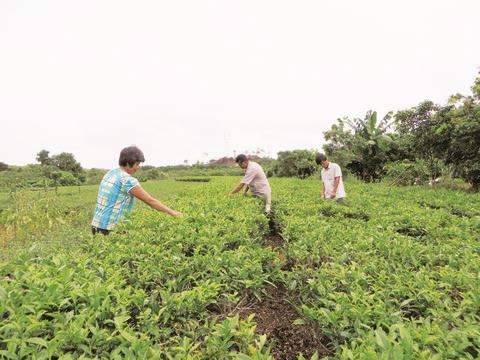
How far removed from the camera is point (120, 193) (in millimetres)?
3510

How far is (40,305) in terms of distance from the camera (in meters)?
1.42

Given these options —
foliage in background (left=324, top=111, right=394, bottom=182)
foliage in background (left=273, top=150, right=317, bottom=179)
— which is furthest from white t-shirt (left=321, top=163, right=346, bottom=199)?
foliage in background (left=273, top=150, right=317, bottom=179)

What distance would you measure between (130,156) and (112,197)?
1.85 ft

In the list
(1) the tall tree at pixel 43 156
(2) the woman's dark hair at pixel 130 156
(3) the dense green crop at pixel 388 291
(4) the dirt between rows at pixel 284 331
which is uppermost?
(1) the tall tree at pixel 43 156

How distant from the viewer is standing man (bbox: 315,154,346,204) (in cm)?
641

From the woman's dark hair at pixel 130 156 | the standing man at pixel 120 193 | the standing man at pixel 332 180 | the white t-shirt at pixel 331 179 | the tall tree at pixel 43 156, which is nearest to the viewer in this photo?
the standing man at pixel 120 193

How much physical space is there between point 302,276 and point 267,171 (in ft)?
97.6

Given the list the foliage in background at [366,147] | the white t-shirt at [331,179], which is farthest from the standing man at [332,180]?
the foliage in background at [366,147]

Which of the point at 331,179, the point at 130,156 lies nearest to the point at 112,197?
the point at 130,156

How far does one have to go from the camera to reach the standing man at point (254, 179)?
6.16 m

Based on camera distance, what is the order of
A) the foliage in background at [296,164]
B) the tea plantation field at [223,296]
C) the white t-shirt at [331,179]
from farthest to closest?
the foliage in background at [296,164] → the white t-shirt at [331,179] → the tea plantation field at [223,296]

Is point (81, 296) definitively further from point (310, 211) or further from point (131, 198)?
point (310, 211)

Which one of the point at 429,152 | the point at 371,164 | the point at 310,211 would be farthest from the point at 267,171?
the point at 310,211

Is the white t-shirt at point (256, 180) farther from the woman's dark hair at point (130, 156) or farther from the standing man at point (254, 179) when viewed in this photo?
the woman's dark hair at point (130, 156)
